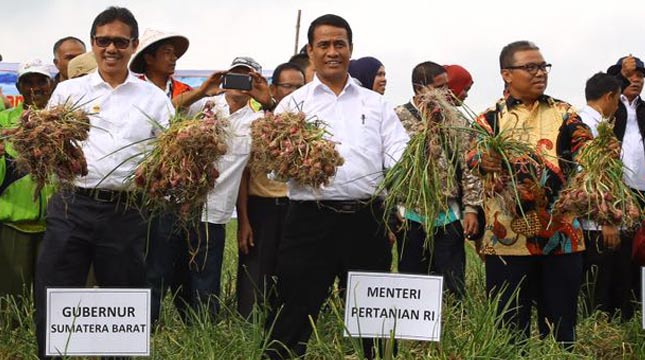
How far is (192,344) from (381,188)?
3.91 ft

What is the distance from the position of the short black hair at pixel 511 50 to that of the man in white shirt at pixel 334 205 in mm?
626

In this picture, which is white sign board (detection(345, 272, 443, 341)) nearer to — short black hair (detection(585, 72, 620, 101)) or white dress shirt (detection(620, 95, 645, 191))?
white dress shirt (detection(620, 95, 645, 191))

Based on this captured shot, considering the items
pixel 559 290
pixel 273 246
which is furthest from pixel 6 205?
pixel 559 290

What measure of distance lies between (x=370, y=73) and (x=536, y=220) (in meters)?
1.95

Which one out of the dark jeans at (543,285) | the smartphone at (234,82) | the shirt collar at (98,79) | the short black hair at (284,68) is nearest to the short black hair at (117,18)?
the shirt collar at (98,79)

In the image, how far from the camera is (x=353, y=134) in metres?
4.38

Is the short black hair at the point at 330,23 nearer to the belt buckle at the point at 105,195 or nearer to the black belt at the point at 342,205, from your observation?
the black belt at the point at 342,205

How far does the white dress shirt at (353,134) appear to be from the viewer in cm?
428

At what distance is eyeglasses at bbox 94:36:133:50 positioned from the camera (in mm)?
4387

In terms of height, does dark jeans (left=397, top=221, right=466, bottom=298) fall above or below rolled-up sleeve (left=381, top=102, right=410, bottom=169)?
below

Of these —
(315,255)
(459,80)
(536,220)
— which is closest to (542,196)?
(536,220)

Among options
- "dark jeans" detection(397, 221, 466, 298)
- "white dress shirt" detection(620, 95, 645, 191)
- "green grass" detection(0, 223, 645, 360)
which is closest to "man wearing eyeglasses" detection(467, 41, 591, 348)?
"green grass" detection(0, 223, 645, 360)

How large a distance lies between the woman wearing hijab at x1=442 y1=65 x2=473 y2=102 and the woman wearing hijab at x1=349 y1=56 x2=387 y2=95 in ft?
1.90

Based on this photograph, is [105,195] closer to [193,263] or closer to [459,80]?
[193,263]
